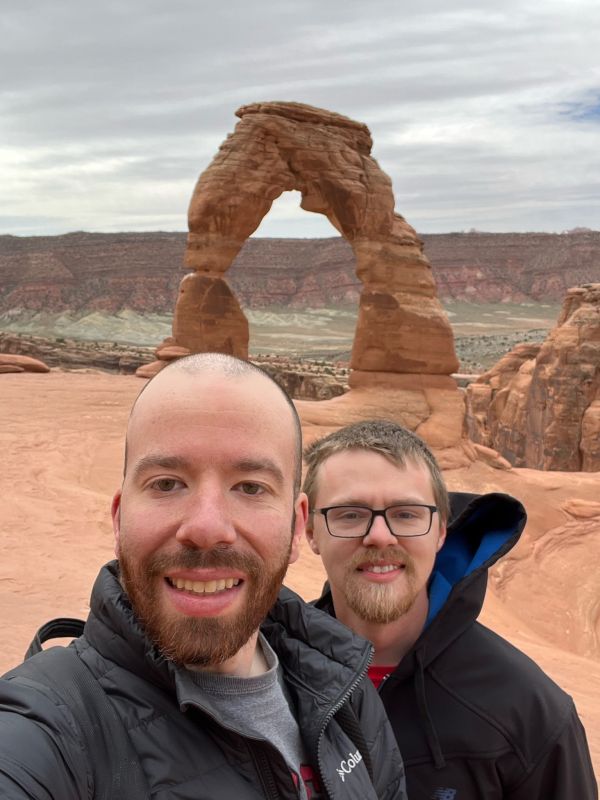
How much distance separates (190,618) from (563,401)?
28.0 metres

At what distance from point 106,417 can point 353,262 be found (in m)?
88.6

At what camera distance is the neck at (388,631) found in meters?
2.43

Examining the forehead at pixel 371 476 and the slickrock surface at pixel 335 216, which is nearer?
the forehead at pixel 371 476

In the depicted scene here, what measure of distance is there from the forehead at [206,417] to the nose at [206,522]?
0.09 meters

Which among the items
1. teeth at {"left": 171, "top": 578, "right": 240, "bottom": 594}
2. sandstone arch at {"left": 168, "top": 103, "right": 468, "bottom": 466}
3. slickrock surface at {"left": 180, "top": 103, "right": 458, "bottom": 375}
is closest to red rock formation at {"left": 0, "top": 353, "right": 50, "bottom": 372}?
sandstone arch at {"left": 168, "top": 103, "right": 468, "bottom": 466}

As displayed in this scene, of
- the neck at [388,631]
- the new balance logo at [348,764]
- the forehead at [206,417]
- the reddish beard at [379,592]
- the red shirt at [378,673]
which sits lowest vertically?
the red shirt at [378,673]

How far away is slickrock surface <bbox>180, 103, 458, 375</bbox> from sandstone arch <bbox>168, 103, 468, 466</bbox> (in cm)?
2

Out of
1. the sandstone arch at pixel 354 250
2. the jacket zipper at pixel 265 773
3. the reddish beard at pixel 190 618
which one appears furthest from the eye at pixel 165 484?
the sandstone arch at pixel 354 250

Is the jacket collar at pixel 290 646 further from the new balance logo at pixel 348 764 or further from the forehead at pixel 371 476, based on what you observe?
the forehead at pixel 371 476

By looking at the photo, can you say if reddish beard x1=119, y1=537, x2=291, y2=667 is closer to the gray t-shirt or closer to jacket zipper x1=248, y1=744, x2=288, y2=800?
the gray t-shirt

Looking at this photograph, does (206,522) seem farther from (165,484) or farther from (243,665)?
(243,665)

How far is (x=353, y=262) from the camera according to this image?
333 ft

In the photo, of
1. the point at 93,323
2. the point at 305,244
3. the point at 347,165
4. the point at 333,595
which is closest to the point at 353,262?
the point at 305,244

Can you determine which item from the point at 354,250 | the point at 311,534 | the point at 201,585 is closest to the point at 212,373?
the point at 201,585
